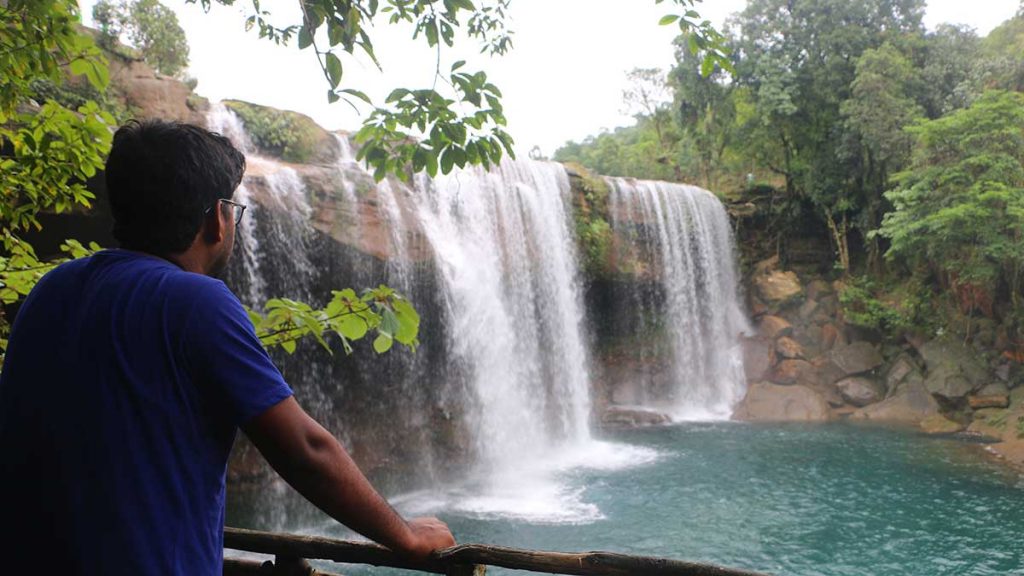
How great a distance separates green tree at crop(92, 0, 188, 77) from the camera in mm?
12992

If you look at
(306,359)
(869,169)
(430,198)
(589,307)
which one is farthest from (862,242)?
(306,359)

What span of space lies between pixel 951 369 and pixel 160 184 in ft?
57.8

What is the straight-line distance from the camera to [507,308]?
13711mm

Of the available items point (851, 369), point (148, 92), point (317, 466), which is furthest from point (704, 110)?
point (317, 466)

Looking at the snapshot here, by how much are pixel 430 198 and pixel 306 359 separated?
153 inches

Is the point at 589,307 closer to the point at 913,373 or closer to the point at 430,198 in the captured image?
the point at 430,198

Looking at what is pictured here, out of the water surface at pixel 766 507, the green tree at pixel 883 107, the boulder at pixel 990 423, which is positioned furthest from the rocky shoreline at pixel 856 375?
the green tree at pixel 883 107

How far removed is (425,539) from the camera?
58.8 inches

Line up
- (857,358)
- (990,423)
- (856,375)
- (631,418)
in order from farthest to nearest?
(857,358), (856,375), (631,418), (990,423)

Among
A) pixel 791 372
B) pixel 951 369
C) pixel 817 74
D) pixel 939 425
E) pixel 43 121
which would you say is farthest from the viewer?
pixel 817 74

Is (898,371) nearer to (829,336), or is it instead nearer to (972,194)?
(829,336)

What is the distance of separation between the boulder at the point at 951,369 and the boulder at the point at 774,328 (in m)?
3.21

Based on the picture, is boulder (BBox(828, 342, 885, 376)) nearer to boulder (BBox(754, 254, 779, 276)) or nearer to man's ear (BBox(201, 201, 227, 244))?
boulder (BBox(754, 254, 779, 276))

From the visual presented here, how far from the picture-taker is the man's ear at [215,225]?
1.40 m
